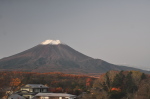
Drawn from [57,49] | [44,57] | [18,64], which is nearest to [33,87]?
[18,64]

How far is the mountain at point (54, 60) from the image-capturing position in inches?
4772

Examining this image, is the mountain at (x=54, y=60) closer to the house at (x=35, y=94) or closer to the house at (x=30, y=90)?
the house at (x=30, y=90)

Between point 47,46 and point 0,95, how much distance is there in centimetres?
12034

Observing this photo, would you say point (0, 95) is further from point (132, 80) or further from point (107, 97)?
point (132, 80)

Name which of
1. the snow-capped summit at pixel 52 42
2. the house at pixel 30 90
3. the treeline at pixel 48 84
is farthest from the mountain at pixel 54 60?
the house at pixel 30 90

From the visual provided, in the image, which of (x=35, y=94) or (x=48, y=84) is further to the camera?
(x=48, y=84)

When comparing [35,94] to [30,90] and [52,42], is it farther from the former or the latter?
[52,42]

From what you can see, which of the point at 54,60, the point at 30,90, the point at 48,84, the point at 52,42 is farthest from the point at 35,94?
the point at 52,42

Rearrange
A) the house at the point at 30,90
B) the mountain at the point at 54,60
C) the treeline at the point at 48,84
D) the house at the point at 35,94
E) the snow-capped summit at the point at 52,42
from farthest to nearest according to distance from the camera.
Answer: the snow-capped summit at the point at 52,42 < the mountain at the point at 54,60 < the treeline at the point at 48,84 < the house at the point at 30,90 < the house at the point at 35,94

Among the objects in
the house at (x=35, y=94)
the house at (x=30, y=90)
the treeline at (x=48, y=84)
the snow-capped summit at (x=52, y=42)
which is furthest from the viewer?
the snow-capped summit at (x=52, y=42)

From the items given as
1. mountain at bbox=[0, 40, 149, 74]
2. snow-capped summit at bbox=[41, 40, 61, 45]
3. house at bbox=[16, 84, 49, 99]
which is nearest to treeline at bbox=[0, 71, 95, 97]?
house at bbox=[16, 84, 49, 99]

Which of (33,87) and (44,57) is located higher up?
(44,57)

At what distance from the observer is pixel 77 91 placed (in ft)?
125

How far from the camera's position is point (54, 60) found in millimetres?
132000
